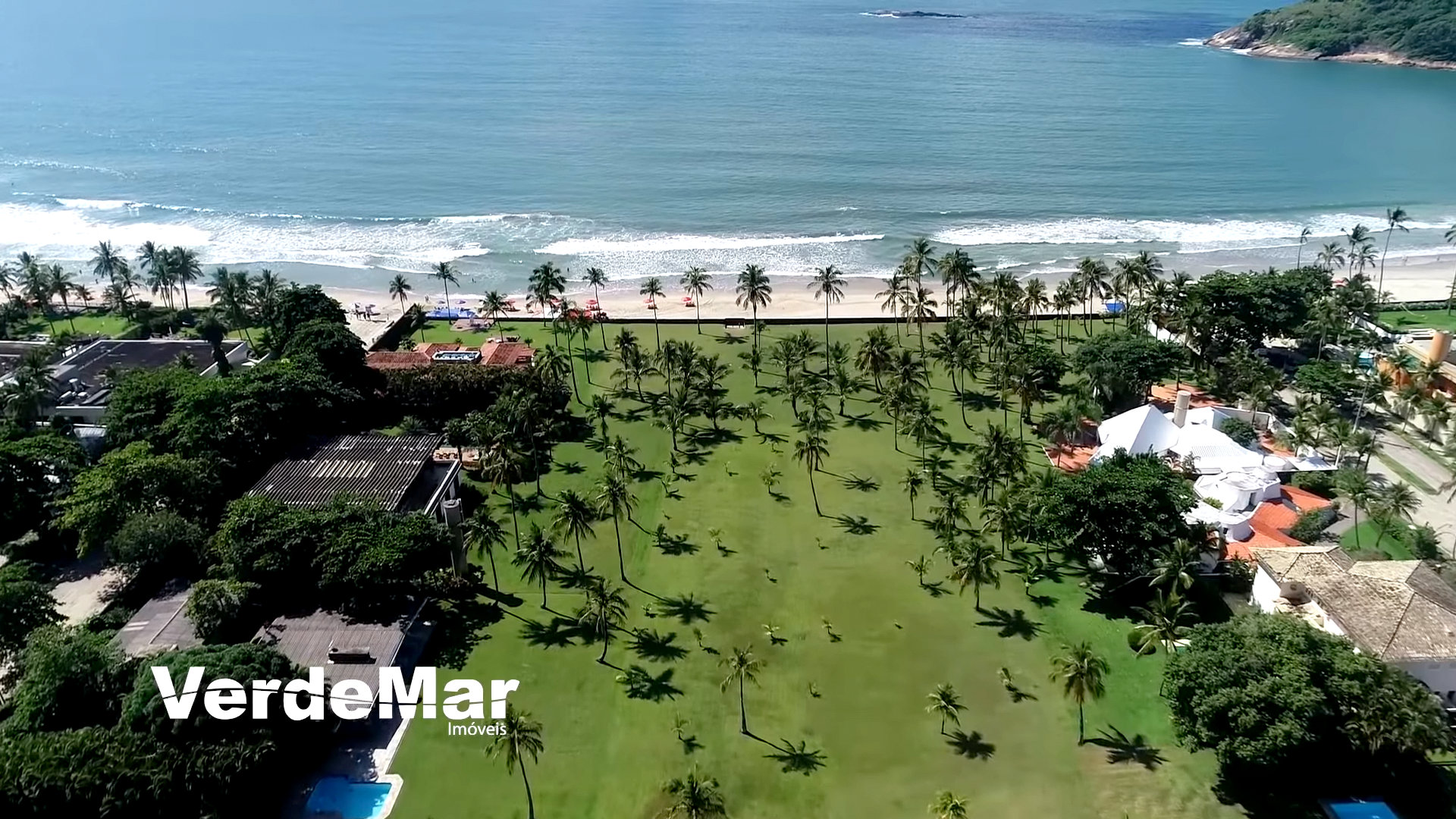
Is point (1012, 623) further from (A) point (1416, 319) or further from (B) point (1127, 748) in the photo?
(A) point (1416, 319)

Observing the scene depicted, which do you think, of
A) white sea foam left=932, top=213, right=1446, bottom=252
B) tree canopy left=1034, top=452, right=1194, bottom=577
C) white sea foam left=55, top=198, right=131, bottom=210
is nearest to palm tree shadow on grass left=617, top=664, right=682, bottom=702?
tree canopy left=1034, top=452, right=1194, bottom=577

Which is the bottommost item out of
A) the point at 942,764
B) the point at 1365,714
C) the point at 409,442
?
the point at 942,764

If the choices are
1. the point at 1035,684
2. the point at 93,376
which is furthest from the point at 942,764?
the point at 93,376

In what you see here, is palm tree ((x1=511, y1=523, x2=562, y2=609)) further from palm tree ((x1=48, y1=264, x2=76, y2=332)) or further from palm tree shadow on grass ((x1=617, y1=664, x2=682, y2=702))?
palm tree ((x1=48, y1=264, x2=76, y2=332))

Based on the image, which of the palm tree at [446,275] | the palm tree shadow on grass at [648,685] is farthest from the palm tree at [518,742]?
the palm tree at [446,275]

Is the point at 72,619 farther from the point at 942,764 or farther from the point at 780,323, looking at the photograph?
the point at 780,323

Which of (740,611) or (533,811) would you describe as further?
(740,611)
